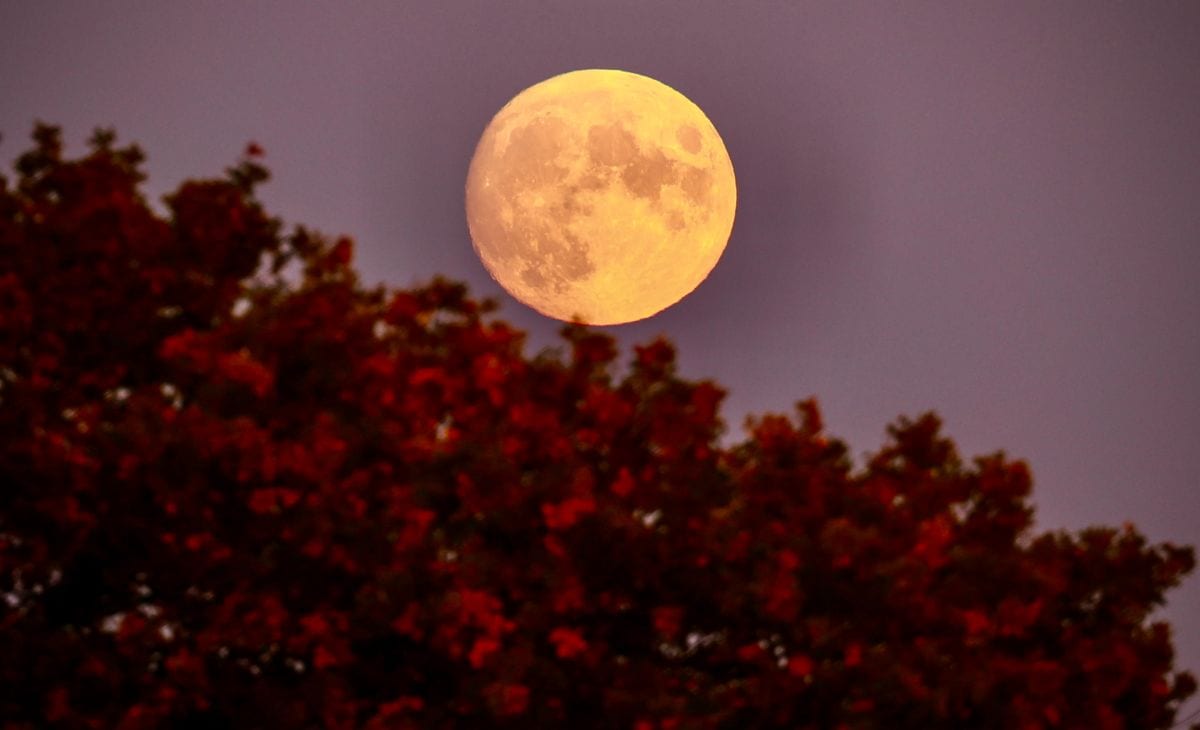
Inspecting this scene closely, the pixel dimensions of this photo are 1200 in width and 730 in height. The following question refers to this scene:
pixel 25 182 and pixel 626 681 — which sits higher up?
pixel 25 182

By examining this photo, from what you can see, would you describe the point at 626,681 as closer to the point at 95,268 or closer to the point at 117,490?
the point at 117,490

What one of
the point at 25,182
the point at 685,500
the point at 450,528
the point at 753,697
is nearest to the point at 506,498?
the point at 450,528

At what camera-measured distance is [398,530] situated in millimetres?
14836

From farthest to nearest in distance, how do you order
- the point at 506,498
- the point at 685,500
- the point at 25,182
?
the point at 25,182
the point at 685,500
the point at 506,498

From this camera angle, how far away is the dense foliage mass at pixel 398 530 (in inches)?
573

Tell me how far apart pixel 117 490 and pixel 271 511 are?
1609mm

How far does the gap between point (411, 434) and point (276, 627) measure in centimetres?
258

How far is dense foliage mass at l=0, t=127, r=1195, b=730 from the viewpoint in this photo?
14.6m

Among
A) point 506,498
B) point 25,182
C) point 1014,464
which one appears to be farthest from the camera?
point 1014,464

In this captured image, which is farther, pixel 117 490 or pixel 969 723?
pixel 969 723

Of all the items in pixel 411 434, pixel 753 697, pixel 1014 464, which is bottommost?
pixel 753 697

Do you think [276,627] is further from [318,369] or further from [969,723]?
[969,723]

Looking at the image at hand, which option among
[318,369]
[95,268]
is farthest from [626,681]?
[95,268]

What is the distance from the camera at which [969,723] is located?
16.2 metres
